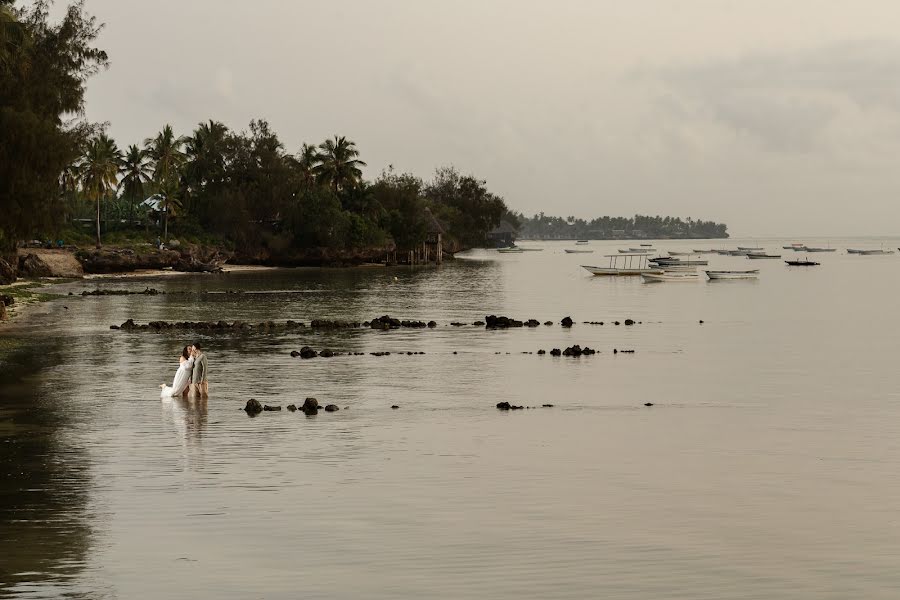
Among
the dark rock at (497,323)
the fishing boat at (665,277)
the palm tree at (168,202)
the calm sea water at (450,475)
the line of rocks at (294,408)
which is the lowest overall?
the calm sea water at (450,475)

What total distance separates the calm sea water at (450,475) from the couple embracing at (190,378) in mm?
658

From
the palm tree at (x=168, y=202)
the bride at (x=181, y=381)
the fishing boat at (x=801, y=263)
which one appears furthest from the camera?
the fishing boat at (x=801, y=263)

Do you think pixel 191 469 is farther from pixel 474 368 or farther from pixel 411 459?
pixel 474 368

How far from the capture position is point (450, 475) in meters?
19.6

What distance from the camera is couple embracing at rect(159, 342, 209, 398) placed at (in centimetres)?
2828

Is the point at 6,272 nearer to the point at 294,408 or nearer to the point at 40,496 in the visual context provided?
the point at 294,408

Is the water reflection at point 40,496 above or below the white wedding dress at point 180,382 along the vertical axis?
below

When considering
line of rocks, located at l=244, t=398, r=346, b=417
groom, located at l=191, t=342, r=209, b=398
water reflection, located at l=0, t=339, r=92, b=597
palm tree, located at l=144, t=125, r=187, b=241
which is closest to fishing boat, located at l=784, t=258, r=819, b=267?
palm tree, located at l=144, t=125, r=187, b=241

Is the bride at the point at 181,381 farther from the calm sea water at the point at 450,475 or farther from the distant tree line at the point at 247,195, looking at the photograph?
the distant tree line at the point at 247,195

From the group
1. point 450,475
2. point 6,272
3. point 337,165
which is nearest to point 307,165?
point 337,165

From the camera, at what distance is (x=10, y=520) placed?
1576 centimetres

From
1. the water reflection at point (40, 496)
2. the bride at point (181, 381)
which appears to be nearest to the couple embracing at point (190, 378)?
the bride at point (181, 381)

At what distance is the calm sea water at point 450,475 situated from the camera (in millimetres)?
13578

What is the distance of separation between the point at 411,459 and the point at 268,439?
3376 millimetres
